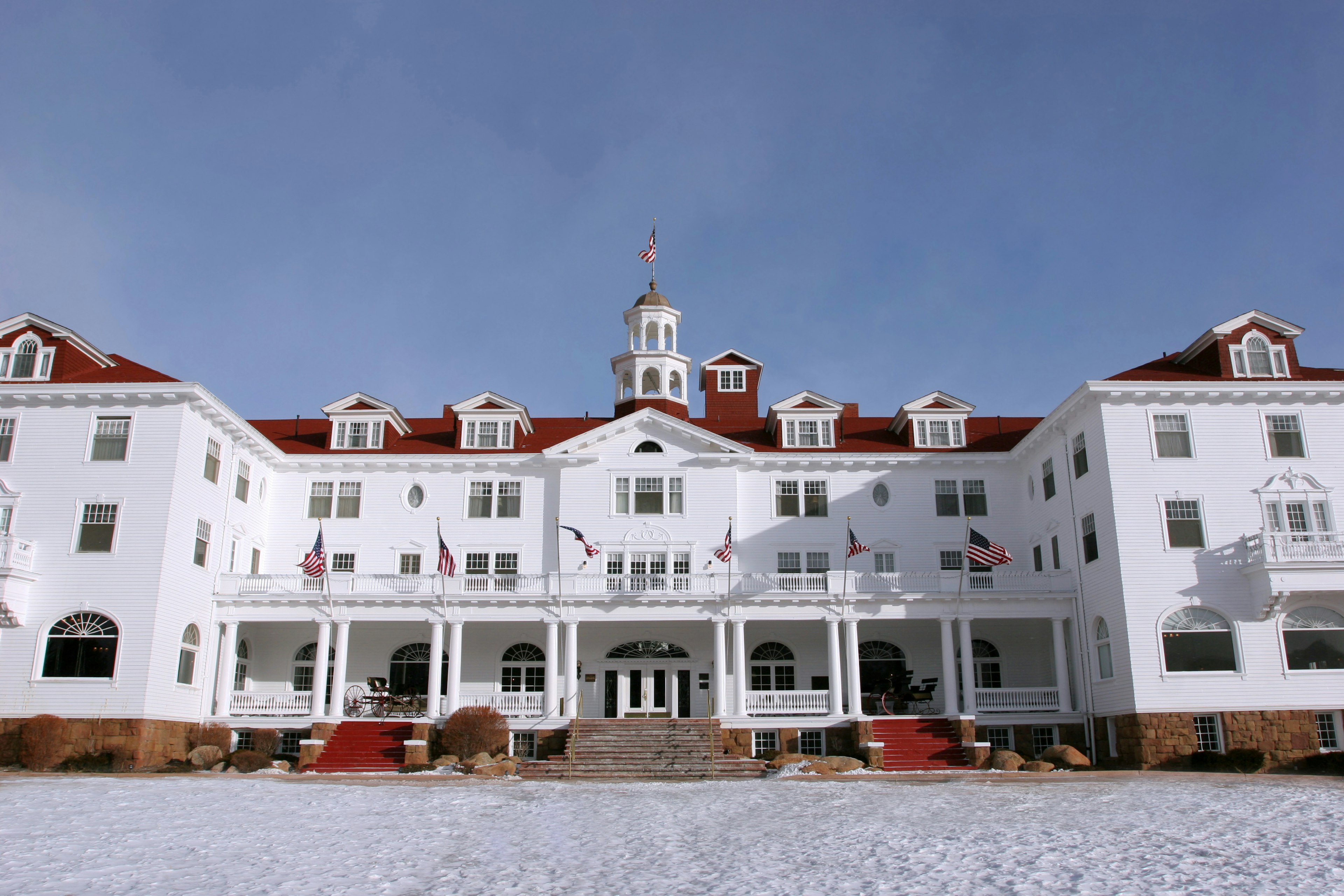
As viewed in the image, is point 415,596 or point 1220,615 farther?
point 415,596

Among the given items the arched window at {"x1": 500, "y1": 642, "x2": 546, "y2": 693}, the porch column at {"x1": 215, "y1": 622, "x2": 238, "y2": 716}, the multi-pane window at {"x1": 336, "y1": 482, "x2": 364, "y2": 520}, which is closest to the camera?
the porch column at {"x1": 215, "y1": 622, "x2": 238, "y2": 716}

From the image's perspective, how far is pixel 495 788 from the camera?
23047 mm

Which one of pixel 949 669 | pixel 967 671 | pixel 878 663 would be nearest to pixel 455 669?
pixel 878 663

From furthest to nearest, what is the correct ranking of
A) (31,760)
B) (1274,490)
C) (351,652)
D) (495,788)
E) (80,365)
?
(351,652)
(80,365)
(1274,490)
(31,760)
(495,788)

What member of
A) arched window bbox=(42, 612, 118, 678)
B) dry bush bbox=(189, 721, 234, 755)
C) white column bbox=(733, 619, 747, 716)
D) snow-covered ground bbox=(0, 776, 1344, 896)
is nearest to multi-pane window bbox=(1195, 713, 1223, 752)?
snow-covered ground bbox=(0, 776, 1344, 896)

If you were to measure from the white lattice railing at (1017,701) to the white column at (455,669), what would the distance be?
1552 cm

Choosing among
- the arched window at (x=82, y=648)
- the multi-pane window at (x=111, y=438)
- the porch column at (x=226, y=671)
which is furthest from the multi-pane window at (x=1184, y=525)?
the multi-pane window at (x=111, y=438)

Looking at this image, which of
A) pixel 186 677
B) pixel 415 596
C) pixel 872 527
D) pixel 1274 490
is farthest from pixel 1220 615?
pixel 186 677

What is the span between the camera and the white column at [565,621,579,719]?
106 ft

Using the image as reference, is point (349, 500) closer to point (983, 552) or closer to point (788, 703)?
point (788, 703)

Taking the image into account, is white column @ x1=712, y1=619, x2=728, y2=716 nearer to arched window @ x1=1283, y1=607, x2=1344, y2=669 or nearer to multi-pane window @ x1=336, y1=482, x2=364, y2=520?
multi-pane window @ x1=336, y1=482, x2=364, y2=520

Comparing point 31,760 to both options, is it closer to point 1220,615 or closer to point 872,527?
point 872,527

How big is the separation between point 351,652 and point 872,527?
59.5ft

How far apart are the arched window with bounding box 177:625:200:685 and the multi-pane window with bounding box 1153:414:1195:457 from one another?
2852 centimetres
